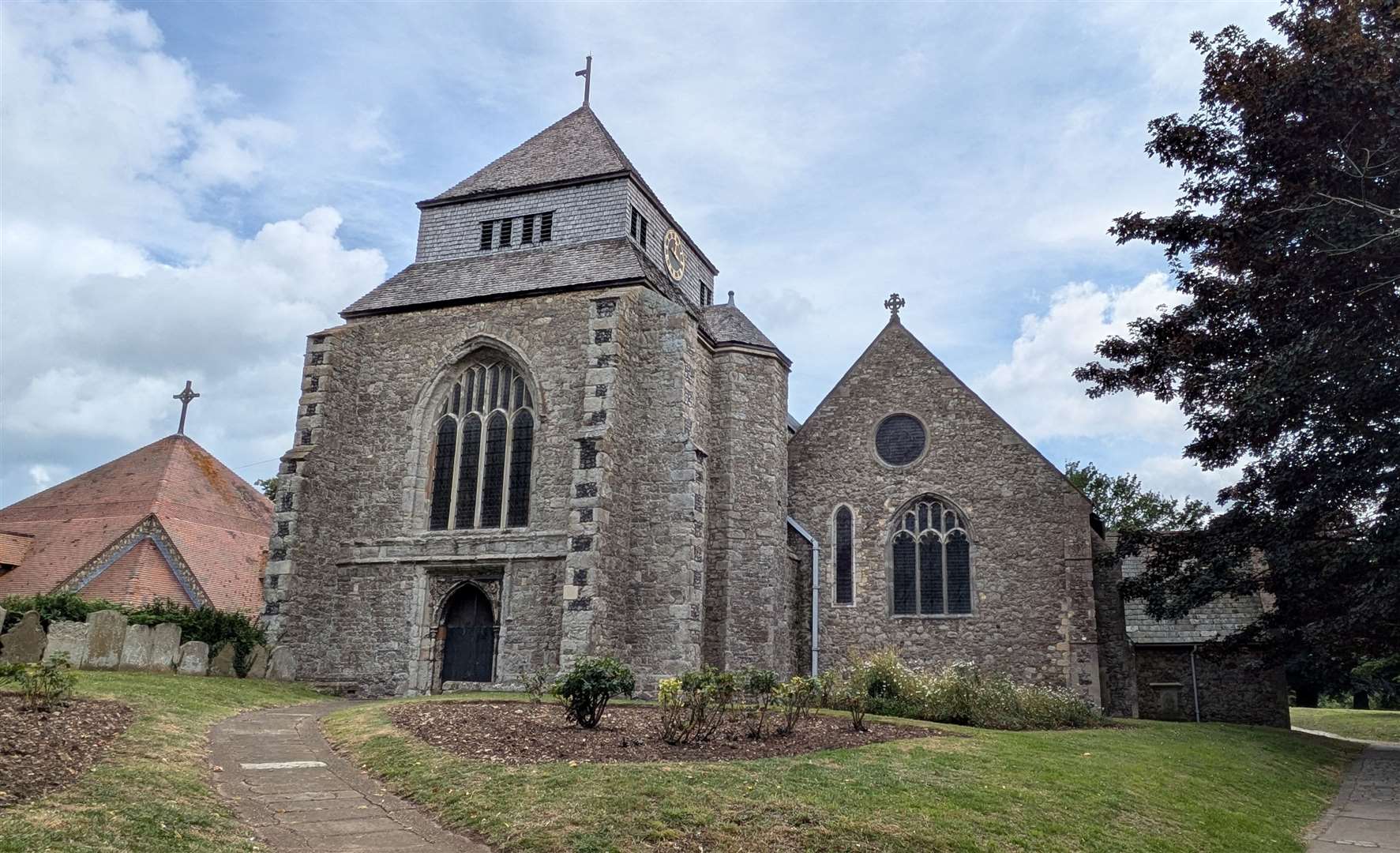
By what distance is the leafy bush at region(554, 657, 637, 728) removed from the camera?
39.3ft

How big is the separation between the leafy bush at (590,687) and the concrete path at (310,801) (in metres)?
2.70

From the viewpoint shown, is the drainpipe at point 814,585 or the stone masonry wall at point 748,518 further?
the drainpipe at point 814,585

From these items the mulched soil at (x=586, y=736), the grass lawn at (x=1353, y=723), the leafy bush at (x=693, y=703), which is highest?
the leafy bush at (x=693, y=703)

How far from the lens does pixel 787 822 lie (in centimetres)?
772

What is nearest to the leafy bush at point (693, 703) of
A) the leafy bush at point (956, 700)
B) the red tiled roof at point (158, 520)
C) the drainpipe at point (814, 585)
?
the leafy bush at point (956, 700)

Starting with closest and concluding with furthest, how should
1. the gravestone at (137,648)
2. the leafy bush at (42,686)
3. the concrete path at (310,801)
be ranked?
the concrete path at (310,801) → the leafy bush at (42,686) → the gravestone at (137,648)

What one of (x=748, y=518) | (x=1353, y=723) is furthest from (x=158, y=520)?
(x=1353, y=723)

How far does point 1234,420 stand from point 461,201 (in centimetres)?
1824

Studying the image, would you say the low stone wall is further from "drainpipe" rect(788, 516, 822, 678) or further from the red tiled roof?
"drainpipe" rect(788, 516, 822, 678)

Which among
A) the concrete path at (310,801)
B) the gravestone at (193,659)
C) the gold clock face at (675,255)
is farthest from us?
the gold clock face at (675,255)

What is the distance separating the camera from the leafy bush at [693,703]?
37.1 feet

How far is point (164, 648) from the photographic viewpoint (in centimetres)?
1769

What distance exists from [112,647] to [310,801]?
10604 mm

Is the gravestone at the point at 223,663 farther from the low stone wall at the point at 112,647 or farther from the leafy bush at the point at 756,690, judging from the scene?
the leafy bush at the point at 756,690
